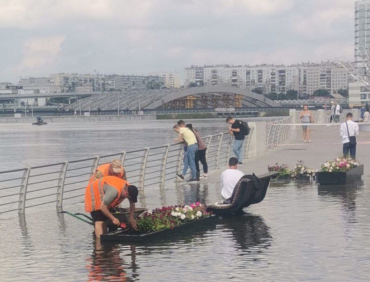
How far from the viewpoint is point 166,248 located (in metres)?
13.0

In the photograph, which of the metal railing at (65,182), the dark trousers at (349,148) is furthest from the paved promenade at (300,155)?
the metal railing at (65,182)

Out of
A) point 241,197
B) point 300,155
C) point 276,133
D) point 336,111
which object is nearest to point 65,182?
point 300,155

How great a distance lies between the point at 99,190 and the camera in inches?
539

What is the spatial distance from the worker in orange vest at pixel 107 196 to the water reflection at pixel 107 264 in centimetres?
50

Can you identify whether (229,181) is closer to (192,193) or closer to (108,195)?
(108,195)

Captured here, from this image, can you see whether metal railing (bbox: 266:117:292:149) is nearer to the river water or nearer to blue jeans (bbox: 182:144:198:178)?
blue jeans (bbox: 182:144:198:178)

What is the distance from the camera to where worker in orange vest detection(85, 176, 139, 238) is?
44.4ft

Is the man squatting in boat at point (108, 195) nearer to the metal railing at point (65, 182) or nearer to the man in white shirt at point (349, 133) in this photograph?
the metal railing at point (65, 182)

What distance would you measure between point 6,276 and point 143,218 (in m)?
3.22

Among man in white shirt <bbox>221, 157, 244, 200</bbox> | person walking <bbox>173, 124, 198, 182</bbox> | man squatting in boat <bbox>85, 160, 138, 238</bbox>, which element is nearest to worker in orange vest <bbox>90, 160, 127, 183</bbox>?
man squatting in boat <bbox>85, 160, 138, 238</bbox>

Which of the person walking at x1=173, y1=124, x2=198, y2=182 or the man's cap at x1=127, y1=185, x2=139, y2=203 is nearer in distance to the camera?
the man's cap at x1=127, y1=185, x2=139, y2=203

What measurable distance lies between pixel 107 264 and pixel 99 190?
2.08m

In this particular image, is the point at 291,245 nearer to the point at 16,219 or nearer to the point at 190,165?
the point at 16,219

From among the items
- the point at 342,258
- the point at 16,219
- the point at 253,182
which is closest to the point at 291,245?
the point at 342,258
